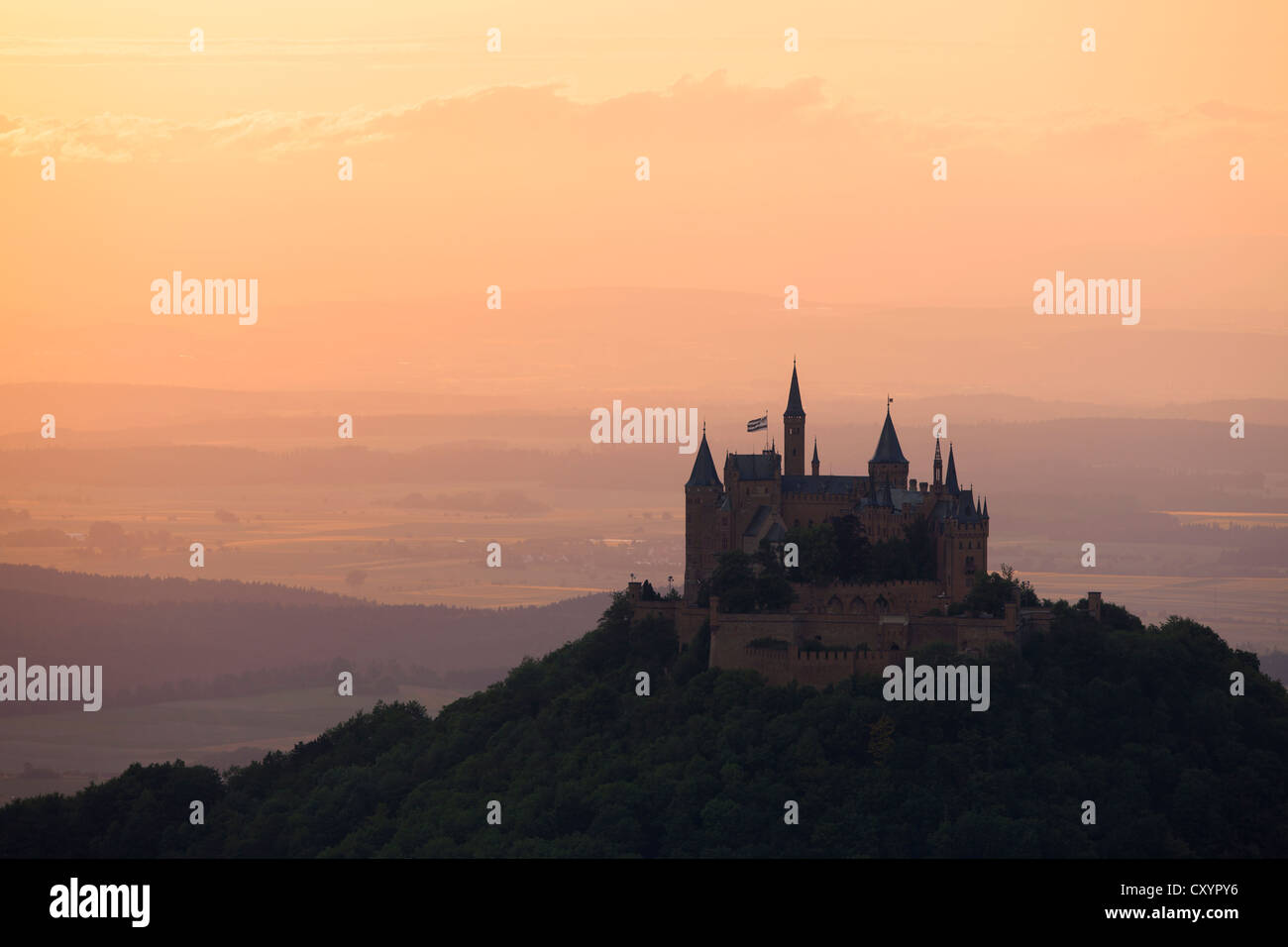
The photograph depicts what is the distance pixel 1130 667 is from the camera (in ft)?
389

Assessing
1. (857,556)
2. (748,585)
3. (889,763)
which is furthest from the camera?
(857,556)

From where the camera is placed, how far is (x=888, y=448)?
123 metres

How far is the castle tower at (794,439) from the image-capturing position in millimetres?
125562

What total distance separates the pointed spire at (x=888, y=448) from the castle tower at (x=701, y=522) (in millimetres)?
9854

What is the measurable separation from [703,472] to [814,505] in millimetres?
7538

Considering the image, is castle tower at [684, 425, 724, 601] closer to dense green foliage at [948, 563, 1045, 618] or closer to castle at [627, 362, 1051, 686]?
castle at [627, 362, 1051, 686]

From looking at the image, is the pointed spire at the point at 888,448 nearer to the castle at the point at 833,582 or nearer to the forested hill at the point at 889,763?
the castle at the point at 833,582

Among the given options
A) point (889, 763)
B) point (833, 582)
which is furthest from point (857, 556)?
point (889, 763)

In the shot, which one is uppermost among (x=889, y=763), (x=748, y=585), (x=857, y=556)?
(x=857, y=556)

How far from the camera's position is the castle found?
115 m

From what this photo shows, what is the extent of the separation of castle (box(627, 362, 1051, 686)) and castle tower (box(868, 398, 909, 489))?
59mm

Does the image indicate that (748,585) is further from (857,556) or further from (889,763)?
(889,763)

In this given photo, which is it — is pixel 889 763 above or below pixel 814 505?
below
